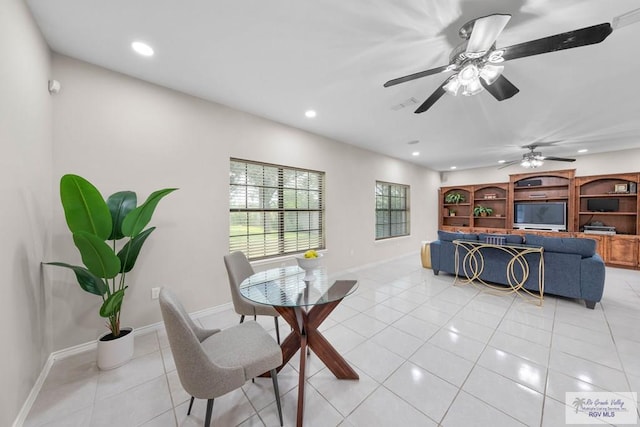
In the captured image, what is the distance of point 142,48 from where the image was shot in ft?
6.64

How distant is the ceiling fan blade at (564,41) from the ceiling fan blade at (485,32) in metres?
0.14

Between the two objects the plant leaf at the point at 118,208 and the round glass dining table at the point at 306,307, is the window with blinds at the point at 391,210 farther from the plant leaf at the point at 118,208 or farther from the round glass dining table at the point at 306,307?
the plant leaf at the point at 118,208

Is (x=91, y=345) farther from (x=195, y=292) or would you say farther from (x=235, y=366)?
(x=235, y=366)

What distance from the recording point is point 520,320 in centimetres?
276

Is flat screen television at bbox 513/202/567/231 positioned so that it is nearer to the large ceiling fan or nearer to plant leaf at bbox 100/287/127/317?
the large ceiling fan

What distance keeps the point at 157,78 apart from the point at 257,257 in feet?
8.02

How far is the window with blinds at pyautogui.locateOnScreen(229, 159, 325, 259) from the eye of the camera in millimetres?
3275

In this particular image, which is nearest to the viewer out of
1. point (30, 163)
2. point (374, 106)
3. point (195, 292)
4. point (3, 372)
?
point (3, 372)

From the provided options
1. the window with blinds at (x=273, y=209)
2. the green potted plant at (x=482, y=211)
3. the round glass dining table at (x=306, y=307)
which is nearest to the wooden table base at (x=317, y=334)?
the round glass dining table at (x=306, y=307)

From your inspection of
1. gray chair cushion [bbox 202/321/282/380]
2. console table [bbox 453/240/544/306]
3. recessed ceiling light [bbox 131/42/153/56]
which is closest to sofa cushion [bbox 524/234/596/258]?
console table [bbox 453/240/544/306]

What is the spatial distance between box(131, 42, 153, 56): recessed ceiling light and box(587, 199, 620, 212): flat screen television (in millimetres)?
8908

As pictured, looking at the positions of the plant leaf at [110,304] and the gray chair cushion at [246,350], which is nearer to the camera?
the gray chair cushion at [246,350]

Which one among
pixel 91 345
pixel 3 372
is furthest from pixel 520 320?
pixel 91 345

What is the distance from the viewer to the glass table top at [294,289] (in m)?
1.63
